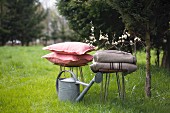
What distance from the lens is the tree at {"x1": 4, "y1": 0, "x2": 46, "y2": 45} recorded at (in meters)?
23.1

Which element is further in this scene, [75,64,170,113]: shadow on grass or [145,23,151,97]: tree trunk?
[145,23,151,97]: tree trunk

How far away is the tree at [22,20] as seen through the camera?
75.8 feet

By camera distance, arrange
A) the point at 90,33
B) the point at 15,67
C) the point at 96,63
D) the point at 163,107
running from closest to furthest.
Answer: the point at 96,63 → the point at 163,107 → the point at 90,33 → the point at 15,67

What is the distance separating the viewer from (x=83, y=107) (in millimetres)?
4262

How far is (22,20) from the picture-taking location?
2380cm

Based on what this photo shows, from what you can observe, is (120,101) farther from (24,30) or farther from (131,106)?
(24,30)

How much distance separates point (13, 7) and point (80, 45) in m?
20.0

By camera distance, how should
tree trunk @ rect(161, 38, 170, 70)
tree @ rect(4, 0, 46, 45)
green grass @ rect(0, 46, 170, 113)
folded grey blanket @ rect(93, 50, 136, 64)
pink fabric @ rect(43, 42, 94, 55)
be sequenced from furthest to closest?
1. tree @ rect(4, 0, 46, 45)
2. tree trunk @ rect(161, 38, 170, 70)
3. pink fabric @ rect(43, 42, 94, 55)
4. green grass @ rect(0, 46, 170, 113)
5. folded grey blanket @ rect(93, 50, 136, 64)

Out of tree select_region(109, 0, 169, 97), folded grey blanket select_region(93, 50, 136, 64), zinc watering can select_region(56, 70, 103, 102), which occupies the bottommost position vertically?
zinc watering can select_region(56, 70, 103, 102)

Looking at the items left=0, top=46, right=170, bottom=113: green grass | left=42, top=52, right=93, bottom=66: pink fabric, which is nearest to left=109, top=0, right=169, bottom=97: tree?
left=0, top=46, right=170, bottom=113: green grass

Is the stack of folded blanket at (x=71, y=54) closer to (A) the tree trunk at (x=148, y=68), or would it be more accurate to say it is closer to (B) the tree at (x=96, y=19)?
(A) the tree trunk at (x=148, y=68)

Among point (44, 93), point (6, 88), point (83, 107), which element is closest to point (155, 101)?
point (83, 107)

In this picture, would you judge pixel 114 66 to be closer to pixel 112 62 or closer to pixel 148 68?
pixel 112 62

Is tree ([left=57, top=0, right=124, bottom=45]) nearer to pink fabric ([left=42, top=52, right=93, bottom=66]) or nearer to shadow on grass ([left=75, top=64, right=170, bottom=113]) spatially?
shadow on grass ([left=75, top=64, right=170, bottom=113])
